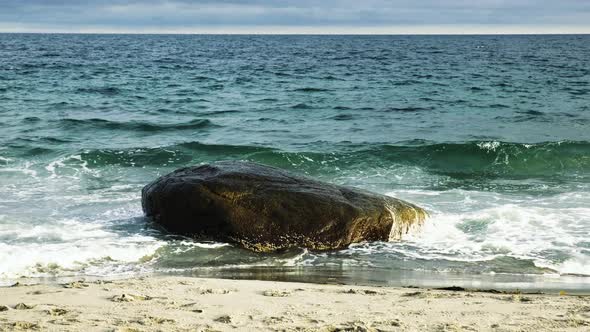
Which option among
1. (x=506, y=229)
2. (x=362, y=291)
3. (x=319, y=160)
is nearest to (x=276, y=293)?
(x=362, y=291)

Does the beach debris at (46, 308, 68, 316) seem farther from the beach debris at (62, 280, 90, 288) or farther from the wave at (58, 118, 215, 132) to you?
the wave at (58, 118, 215, 132)

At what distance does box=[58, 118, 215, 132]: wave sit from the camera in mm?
20844

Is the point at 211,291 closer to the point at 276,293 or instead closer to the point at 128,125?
the point at 276,293

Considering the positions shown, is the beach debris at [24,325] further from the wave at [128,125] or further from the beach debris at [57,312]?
the wave at [128,125]

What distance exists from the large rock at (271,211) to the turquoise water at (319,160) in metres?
0.25

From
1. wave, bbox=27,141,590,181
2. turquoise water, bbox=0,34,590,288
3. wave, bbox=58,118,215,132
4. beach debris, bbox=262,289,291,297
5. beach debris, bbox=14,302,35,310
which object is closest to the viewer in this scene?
beach debris, bbox=14,302,35,310

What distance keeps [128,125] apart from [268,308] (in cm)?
1624

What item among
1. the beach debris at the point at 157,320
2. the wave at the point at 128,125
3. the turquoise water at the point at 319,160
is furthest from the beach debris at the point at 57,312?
the wave at the point at 128,125

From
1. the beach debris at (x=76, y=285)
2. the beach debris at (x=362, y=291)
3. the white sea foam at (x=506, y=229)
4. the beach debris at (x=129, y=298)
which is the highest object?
the beach debris at (x=129, y=298)

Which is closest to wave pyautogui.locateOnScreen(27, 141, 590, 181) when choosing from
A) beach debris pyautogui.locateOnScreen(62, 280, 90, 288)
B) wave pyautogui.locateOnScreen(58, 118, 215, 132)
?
wave pyautogui.locateOnScreen(58, 118, 215, 132)

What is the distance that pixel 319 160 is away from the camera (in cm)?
1625

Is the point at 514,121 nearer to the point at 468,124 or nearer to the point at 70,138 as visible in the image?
the point at 468,124

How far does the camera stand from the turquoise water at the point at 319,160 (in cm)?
853

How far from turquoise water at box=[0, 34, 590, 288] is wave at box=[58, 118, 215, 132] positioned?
0.30ft
